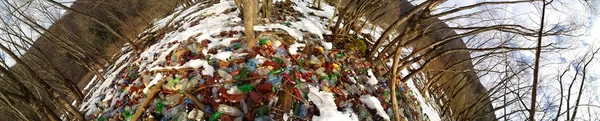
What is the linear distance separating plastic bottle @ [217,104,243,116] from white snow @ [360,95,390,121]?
1.76 feet

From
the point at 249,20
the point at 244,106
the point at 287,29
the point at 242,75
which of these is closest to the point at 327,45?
the point at 287,29

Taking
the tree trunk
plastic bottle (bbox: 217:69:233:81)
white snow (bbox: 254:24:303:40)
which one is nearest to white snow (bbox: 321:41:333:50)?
white snow (bbox: 254:24:303:40)

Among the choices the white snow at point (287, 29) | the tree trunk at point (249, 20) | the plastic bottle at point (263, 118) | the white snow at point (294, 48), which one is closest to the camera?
the plastic bottle at point (263, 118)

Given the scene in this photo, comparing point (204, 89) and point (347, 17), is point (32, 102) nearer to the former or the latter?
point (204, 89)

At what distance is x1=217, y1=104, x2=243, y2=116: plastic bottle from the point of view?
4.92 feet

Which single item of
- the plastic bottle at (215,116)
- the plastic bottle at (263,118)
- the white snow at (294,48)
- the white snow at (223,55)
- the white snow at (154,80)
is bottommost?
the plastic bottle at (263,118)

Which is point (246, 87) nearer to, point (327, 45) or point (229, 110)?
point (229, 110)

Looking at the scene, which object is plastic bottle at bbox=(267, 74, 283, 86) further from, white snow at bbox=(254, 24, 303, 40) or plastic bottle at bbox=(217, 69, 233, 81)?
white snow at bbox=(254, 24, 303, 40)

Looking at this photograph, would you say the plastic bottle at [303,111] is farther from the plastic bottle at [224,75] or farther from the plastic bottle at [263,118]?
the plastic bottle at [224,75]

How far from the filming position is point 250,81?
1658mm

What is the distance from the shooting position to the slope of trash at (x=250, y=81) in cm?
156

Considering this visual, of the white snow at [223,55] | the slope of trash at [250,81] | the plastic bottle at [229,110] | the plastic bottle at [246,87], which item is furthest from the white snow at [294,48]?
the plastic bottle at [229,110]

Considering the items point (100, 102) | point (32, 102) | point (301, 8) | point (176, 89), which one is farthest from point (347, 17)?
point (32, 102)

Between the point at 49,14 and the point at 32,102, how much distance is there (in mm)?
2493
